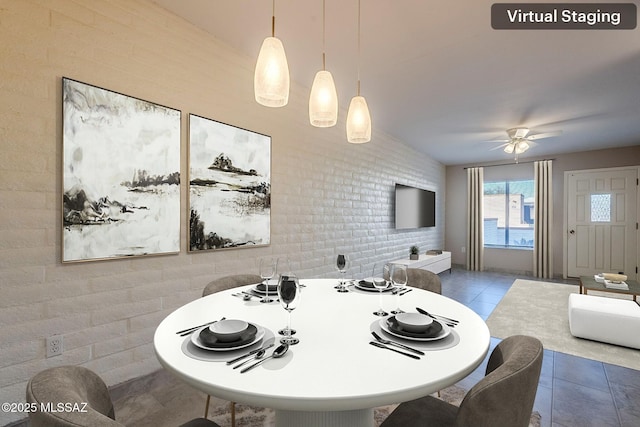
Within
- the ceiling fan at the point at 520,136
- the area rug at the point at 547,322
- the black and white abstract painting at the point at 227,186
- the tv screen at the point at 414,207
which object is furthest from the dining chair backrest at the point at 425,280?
the ceiling fan at the point at 520,136

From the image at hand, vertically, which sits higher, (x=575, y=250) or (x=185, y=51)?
(x=185, y=51)

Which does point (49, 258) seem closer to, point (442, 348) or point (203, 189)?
point (203, 189)

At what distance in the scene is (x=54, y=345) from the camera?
63.6 inches

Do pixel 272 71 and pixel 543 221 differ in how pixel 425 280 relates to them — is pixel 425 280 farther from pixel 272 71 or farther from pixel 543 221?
pixel 543 221

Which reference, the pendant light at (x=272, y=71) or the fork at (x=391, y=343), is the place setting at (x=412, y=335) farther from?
the pendant light at (x=272, y=71)

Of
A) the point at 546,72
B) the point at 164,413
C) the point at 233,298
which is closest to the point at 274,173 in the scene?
the point at 233,298

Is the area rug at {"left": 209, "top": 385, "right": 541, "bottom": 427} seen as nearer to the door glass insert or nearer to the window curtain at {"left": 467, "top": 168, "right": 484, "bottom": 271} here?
the window curtain at {"left": 467, "top": 168, "right": 484, "bottom": 271}

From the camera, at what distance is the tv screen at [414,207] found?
513 centimetres

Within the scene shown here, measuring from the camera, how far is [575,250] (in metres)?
5.89

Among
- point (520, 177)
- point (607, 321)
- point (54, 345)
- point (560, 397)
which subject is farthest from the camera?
point (520, 177)

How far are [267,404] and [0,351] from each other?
5.50 feet

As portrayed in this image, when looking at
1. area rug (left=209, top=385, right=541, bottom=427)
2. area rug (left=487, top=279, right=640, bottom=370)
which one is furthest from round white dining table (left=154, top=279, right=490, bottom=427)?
area rug (left=487, top=279, right=640, bottom=370)

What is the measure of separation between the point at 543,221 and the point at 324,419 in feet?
22.6

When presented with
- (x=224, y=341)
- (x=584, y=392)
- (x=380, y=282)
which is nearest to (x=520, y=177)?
(x=584, y=392)
